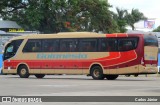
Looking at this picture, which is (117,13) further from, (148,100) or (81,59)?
(148,100)

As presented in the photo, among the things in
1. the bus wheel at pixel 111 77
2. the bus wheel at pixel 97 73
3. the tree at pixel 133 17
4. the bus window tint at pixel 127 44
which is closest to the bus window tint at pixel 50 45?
the bus wheel at pixel 97 73

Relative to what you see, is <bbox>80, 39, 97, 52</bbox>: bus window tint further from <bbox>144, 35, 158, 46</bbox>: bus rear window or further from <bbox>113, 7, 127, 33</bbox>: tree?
<bbox>113, 7, 127, 33</bbox>: tree

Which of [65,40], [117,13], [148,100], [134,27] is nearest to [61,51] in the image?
[65,40]

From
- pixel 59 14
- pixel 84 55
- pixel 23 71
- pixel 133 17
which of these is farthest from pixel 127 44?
pixel 133 17

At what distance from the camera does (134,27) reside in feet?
277

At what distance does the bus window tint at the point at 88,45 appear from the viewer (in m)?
31.8

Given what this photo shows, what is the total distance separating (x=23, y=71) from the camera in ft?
112

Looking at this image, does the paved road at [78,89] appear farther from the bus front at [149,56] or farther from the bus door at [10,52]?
the bus door at [10,52]

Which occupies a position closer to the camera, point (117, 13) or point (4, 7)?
point (4, 7)

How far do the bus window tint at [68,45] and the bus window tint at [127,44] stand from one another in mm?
2854

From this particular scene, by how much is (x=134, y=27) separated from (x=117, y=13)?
6264 mm

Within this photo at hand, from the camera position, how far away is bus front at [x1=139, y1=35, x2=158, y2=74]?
101 ft

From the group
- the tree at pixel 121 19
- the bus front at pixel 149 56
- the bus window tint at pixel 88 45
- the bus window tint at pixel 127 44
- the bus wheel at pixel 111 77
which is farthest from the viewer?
the tree at pixel 121 19

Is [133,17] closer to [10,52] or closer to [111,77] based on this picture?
[10,52]
